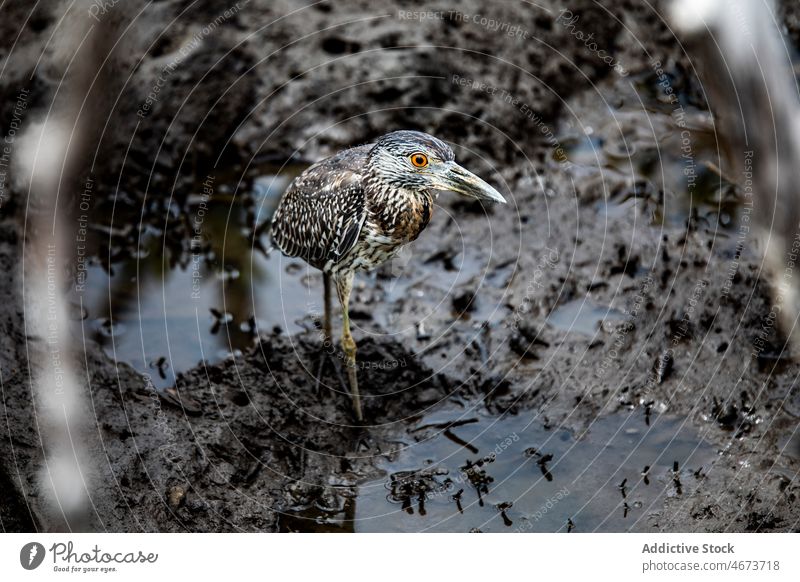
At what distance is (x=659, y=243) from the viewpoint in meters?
8.94

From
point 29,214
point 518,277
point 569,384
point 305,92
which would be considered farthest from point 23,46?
point 569,384

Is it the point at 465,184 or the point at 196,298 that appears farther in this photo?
the point at 196,298

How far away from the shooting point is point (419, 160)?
266 inches

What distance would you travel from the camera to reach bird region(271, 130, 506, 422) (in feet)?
22.0

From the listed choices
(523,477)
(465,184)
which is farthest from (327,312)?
(523,477)

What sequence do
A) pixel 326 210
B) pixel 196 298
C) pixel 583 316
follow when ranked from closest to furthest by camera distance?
pixel 326 210, pixel 583 316, pixel 196 298

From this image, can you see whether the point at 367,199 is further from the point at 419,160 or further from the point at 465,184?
the point at 465,184

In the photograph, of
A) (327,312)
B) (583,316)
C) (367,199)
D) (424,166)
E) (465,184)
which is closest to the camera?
(465,184)

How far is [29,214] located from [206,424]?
11.1 ft

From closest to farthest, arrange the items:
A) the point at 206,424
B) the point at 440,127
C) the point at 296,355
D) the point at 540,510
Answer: the point at 540,510 < the point at 206,424 < the point at 296,355 < the point at 440,127

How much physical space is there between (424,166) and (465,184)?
0.36 meters

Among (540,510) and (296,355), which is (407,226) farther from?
(540,510)

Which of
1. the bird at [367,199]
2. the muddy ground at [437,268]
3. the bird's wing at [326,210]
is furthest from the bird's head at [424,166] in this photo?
the muddy ground at [437,268]

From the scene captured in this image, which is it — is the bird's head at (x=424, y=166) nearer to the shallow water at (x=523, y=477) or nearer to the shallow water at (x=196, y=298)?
the shallow water at (x=523, y=477)
